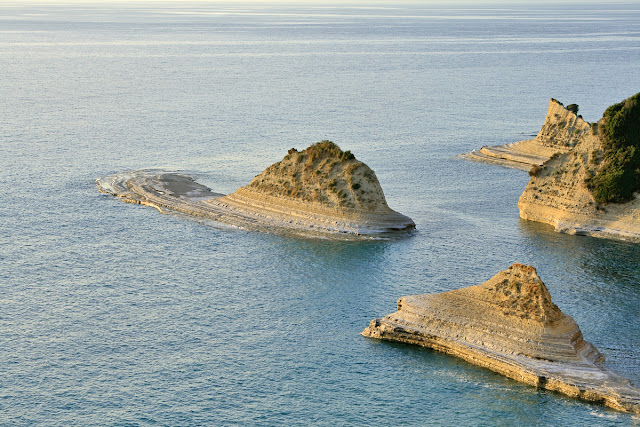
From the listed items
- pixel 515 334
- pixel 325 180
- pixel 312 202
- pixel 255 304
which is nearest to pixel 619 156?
pixel 325 180

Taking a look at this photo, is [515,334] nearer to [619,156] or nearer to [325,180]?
[325,180]

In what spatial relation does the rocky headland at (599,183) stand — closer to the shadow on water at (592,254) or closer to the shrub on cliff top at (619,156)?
the shrub on cliff top at (619,156)

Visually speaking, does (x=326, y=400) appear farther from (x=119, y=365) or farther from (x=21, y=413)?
(x=21, y=413)

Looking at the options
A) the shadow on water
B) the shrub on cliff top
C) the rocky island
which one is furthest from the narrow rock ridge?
the rocky island

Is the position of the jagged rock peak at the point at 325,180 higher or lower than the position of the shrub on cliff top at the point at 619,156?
lower

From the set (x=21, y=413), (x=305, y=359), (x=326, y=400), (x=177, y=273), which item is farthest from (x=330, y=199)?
(x=21, y=413)

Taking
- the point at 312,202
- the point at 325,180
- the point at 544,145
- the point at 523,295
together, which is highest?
the point at 544,145

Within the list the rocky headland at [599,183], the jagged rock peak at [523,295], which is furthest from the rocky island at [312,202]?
the jagged rock peak at [523,295]
